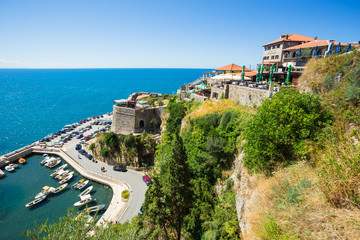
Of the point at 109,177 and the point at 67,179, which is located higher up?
the point at 109,177

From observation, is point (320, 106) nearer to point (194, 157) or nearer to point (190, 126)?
point (194, 157)

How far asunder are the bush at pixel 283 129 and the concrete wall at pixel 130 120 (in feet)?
86.7

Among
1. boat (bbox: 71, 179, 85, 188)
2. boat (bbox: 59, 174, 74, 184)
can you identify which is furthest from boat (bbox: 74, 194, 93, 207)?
boat (bbox: 59, 174, 74, 184)

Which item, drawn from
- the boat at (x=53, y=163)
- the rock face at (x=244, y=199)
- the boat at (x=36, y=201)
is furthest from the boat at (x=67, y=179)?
the rock face at (x=244, y=199)

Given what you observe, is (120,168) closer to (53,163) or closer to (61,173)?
(61,173)

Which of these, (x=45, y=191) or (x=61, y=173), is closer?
(x=45, y=191)

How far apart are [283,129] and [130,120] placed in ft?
95.1

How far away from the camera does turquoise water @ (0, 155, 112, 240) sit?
2358cm

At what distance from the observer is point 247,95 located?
20.2 meters

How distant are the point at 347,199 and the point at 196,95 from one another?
88.7 ft

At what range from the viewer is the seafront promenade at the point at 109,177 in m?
23.1

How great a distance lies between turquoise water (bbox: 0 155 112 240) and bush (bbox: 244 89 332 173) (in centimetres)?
2484

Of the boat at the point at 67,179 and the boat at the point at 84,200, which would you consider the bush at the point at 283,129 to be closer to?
the boat at the point at 84,200

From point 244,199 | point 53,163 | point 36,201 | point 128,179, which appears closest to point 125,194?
point 128,179
